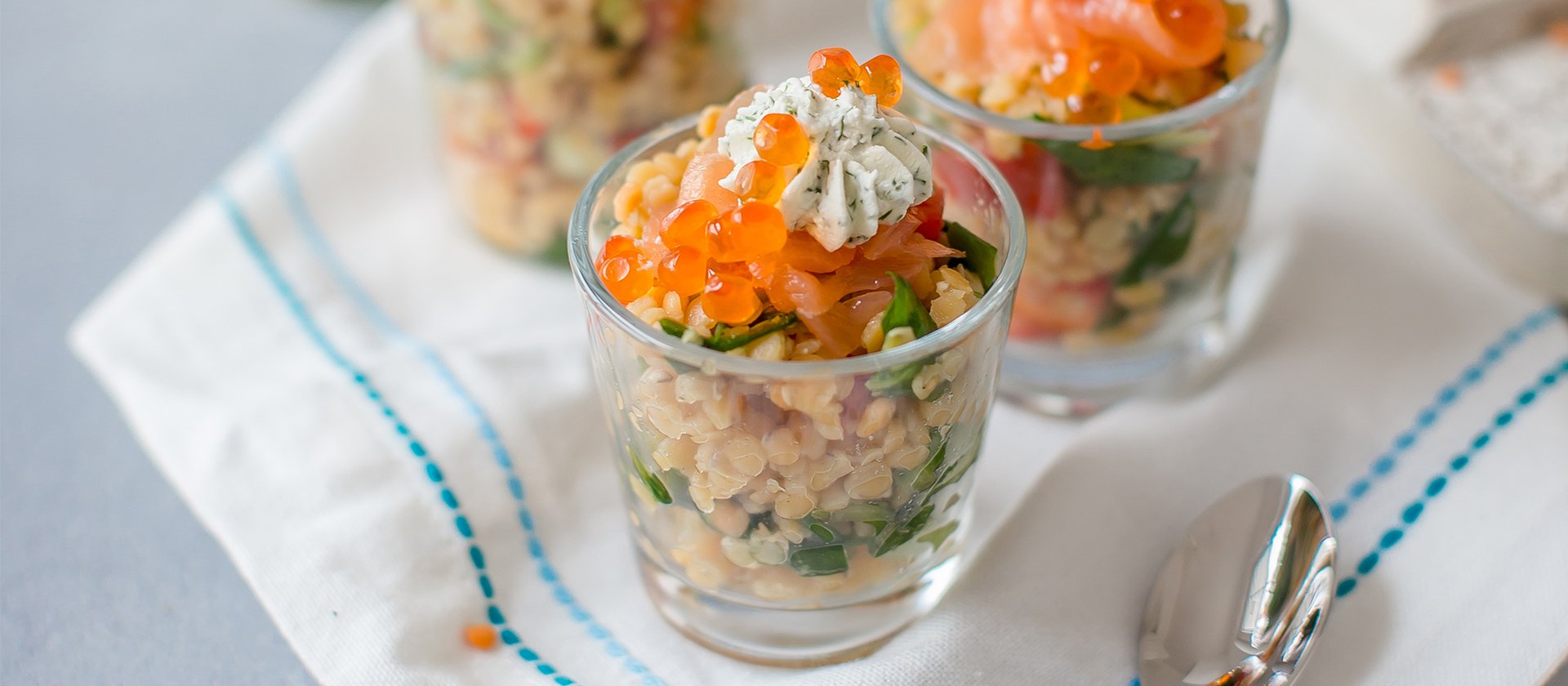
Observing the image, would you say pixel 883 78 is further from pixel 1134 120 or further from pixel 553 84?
pixel 553 84

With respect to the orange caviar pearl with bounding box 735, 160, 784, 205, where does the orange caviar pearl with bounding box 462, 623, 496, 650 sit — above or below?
below

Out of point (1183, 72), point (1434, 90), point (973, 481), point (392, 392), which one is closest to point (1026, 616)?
point (973, 481)

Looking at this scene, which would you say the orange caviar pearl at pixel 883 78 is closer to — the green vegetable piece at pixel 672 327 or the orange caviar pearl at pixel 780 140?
the orange caviar pearl at pixel 780 140

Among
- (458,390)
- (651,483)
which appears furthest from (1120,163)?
(458,390)

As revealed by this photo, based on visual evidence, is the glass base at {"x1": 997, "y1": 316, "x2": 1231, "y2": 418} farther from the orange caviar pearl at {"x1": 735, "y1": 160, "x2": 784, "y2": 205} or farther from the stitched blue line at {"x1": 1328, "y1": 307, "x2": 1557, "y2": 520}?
the orange caviar pearl at {"x1": 735, "y1": 160, "x2": 784, "y2": 205}

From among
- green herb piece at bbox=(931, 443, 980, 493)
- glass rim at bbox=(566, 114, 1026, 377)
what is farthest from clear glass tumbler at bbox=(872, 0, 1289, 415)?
green herb piece at bbox=(931, 443, 980, 493)

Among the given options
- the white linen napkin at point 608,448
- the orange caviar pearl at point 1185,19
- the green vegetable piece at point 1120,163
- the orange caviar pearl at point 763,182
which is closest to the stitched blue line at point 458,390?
the white linen napkin at point 608,448

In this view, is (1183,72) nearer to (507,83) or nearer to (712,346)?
(712,346)

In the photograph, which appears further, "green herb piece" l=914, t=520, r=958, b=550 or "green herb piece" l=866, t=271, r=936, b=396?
"green herb piece" l=914, t=520, r=958, b=550
